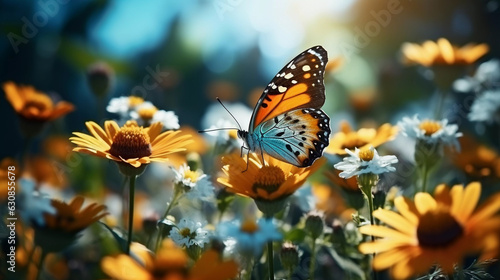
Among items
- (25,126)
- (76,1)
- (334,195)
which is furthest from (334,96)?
(25,126)

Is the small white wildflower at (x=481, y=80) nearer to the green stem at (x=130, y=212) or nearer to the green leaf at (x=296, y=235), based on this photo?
the green leaf at (x=296, y=235)

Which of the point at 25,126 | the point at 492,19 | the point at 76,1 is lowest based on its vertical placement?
the point at 25,126

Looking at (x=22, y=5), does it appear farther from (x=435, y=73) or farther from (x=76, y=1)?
(x=435, y=73)

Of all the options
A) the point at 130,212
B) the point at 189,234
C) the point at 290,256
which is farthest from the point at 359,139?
the point at 130,212

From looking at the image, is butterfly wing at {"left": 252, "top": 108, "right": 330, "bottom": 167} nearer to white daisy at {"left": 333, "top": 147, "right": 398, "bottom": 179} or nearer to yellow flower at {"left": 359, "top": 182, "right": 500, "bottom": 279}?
white daisy at {"left": 333, "top": 147, "right": 398, "bottom": 179}

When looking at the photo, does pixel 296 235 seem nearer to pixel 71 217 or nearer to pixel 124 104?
pixel 71 217

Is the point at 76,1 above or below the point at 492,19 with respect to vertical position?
above
